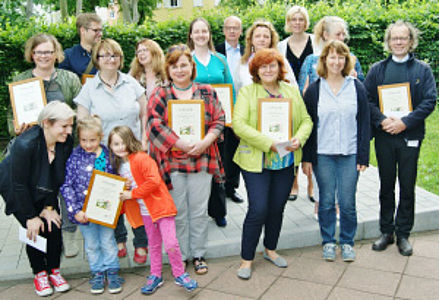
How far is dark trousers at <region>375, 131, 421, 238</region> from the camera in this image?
4.35 metres

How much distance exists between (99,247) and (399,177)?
3.15 meters

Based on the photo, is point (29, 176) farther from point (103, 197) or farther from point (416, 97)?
point (416, 97)

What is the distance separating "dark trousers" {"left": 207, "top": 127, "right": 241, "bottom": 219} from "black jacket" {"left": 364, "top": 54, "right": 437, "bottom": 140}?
1731 millimetres

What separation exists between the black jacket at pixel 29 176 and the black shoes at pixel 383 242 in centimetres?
335

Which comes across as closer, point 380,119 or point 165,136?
point 165,136

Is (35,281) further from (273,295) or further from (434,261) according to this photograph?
(434,261)

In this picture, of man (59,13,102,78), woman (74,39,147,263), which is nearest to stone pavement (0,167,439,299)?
woman (74,39,147,263)

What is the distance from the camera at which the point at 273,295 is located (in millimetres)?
3758

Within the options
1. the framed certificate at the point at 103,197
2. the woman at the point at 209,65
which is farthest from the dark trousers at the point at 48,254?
the woman at the point at 209,65

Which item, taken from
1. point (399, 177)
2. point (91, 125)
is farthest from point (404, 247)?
point (91, 125)

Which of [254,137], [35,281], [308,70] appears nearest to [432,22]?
[308,70]

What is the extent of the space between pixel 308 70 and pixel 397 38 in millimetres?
1019

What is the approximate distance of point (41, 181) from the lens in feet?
12.1

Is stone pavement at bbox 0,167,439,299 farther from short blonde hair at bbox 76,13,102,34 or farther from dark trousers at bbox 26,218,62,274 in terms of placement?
short blonde hair at bbox 76,13,102,34
